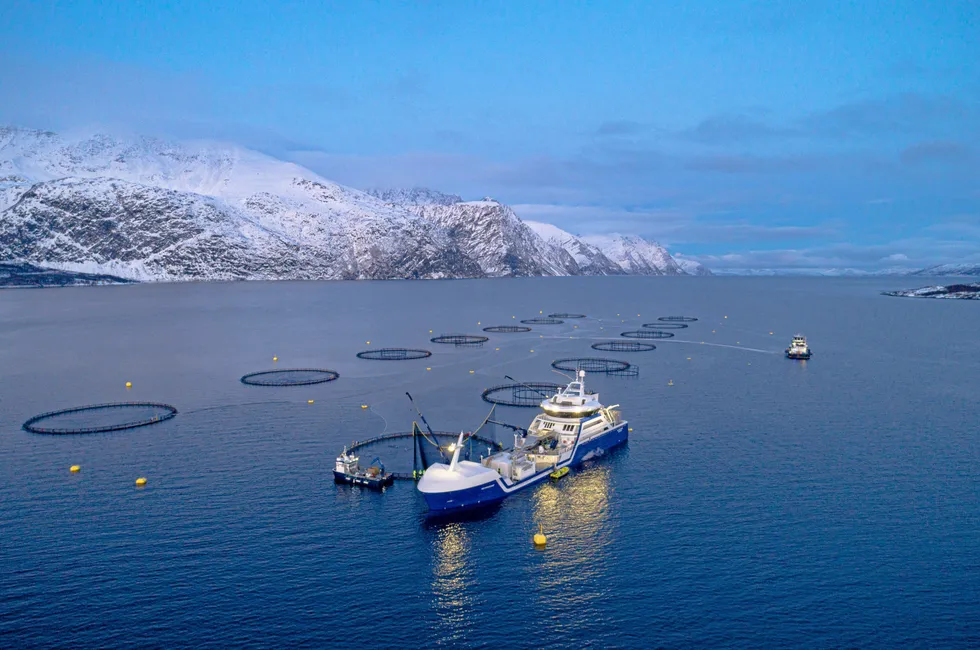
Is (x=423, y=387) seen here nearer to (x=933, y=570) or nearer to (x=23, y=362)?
(x=933, y=570)

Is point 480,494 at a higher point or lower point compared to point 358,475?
lower

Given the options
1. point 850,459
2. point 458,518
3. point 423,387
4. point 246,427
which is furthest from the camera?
point 423,387

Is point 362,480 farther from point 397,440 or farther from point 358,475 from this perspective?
point 397,440

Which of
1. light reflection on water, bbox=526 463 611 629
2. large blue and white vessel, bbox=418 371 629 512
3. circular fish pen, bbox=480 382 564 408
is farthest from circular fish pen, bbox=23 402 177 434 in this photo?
light reflection on water, bbox=526 463 611 629

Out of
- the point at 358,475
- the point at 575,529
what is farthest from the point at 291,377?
the point at 575,529

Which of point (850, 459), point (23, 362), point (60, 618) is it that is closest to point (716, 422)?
point (850, 459)

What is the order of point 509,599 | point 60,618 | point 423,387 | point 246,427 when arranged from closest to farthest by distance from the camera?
1. point 60,618
2. point 509,599
3. point 246,427
4. point 423,387
